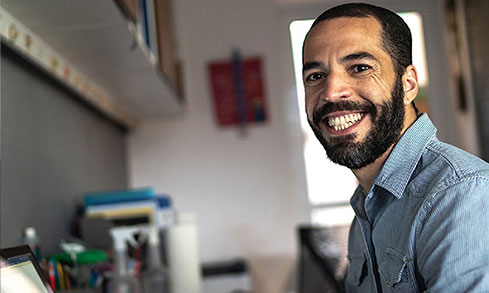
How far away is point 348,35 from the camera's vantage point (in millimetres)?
670

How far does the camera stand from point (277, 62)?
282 cm

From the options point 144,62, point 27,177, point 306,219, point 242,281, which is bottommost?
point 242,281

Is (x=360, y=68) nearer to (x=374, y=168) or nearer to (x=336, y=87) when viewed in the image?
(x=336, y=87)

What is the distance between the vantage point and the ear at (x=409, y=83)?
696 mm

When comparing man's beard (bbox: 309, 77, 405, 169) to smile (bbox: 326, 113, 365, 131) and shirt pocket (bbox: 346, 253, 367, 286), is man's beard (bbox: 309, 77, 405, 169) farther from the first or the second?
shirt pocket (bbox: 346, 253, 367, 286)

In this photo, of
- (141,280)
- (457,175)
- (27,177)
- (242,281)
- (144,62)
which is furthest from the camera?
(242,281)

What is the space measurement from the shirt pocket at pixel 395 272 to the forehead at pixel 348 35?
239 millimetres

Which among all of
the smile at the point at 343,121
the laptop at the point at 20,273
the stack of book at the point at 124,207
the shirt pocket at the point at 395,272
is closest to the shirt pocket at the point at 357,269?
the shirt pocket at the point at 395,272

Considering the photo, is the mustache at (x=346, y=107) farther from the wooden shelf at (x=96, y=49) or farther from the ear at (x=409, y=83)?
the wooden shelf at (x=96, y=49)

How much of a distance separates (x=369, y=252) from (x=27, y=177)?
76cm

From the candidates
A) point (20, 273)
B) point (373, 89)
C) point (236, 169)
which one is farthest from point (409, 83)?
point (236, 169)

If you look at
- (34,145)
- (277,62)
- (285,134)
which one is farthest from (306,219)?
(34,145)

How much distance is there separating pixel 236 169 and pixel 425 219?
215 centimetres

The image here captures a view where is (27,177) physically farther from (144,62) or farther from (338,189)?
(338,189)
